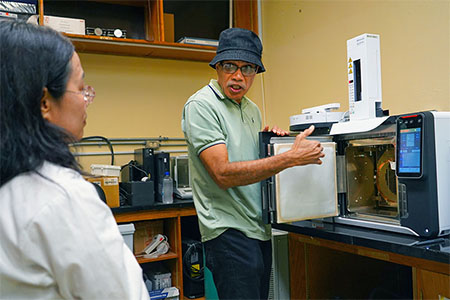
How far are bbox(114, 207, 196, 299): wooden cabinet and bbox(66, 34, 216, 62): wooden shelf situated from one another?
1.09 meters

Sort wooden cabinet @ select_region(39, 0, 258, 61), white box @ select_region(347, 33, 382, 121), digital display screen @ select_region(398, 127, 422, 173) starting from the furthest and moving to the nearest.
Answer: wooden cabinet @ select_region(39, 0, 258, 61) → white box @ select_region(347, 33, 382, 121) → digital display screen @ select_region(398, 127, 422, 173)

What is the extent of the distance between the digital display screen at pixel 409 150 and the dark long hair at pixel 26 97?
3.43 feet

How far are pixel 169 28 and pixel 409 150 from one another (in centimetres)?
208

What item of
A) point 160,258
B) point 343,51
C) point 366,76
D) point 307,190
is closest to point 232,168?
point 307,190

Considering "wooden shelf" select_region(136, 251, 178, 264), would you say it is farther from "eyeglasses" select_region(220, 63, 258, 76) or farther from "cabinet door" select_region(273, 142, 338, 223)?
"eyeglasses" select_region(220, 63, 258, 76)

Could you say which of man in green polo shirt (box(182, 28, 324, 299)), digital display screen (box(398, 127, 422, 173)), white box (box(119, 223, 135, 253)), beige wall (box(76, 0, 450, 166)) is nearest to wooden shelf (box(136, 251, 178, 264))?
white box (box(119, 223, 135, 253))

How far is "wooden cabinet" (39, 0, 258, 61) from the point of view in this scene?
259cm

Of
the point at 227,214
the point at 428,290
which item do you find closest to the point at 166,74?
the point at 227,214

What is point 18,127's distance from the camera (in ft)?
2.03

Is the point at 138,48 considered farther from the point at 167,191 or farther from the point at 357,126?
the point at 357,126

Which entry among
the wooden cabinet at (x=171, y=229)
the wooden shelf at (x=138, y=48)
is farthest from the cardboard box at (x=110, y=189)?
the wooden shelf at (x=138, y=48)

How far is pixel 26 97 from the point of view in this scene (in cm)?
61

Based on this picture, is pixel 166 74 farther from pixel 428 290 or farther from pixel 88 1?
pixel 428 290

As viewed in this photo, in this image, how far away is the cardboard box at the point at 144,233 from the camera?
2529mm
